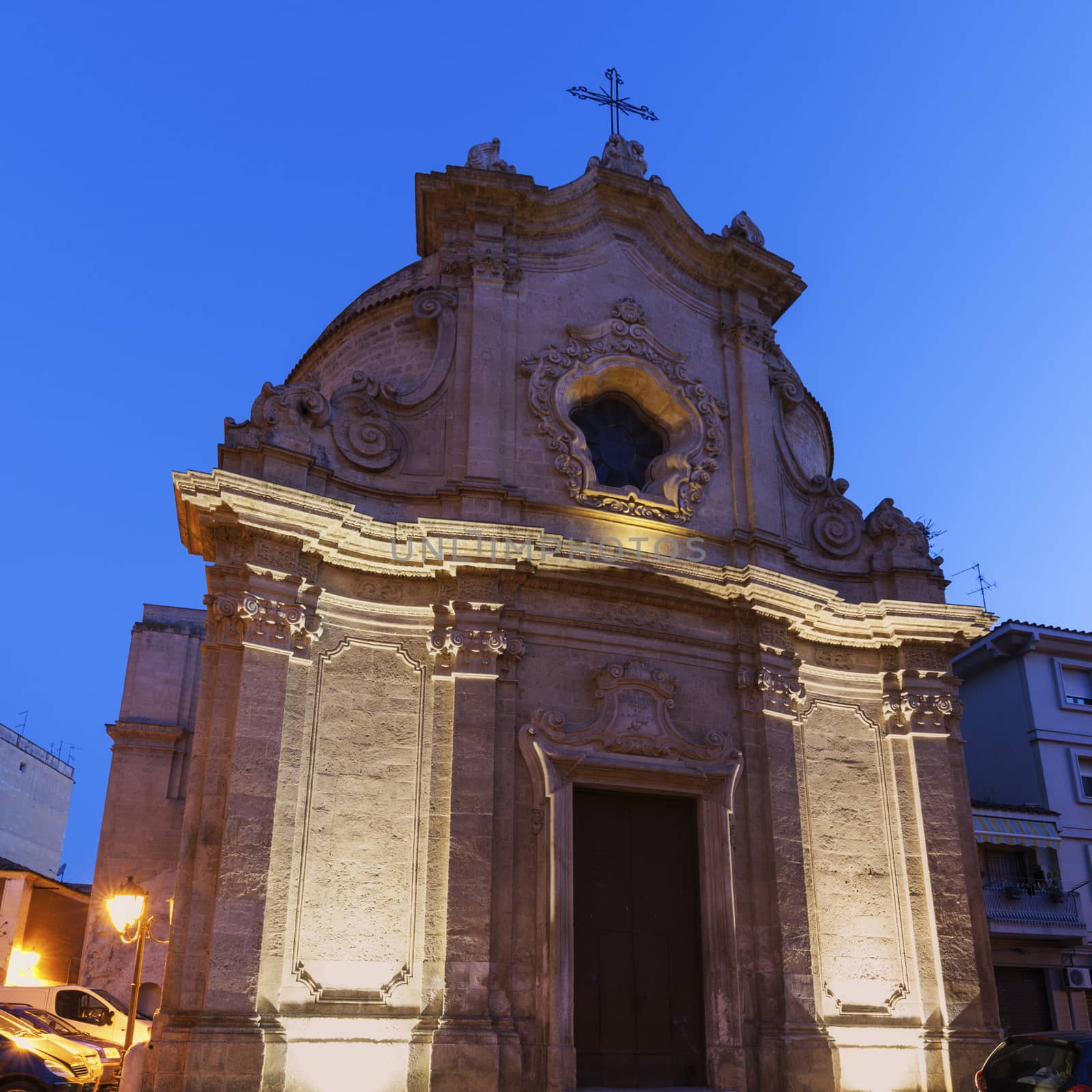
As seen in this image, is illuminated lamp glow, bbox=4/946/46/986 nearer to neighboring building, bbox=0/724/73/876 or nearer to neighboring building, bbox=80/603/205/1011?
neighboring building, bbox=80/603/205/1011

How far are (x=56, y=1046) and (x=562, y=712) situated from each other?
7901 millimetres

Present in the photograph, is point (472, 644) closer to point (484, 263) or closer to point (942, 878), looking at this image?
point (484, 263)

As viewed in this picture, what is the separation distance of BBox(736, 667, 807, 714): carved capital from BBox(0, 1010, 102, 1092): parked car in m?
9.66

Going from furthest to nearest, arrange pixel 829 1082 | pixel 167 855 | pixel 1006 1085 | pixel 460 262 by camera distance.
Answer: pixel 167 855, pixel 460 262, pixel 829 1082, pixel 1006 1085

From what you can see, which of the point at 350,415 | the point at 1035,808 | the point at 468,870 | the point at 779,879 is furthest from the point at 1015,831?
the point at 350,415

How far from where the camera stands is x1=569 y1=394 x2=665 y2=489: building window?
1644 centimetres

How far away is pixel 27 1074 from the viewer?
12.1 metres

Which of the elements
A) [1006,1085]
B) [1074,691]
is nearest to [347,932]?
[1006,1085]

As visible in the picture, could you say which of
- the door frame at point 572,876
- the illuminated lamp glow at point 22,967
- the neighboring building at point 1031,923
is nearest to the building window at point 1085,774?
the neighboring building at point 1031,923

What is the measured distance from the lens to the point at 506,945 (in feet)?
41.7

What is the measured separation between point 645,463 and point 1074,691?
14.1 m

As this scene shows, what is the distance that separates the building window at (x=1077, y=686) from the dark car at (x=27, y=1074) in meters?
21.0

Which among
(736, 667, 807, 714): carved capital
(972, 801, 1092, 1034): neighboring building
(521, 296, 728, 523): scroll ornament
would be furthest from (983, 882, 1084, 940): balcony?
(521, 296, 728, 523): scroll ornament

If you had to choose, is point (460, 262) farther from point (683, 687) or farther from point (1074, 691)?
point (1074, 691)
